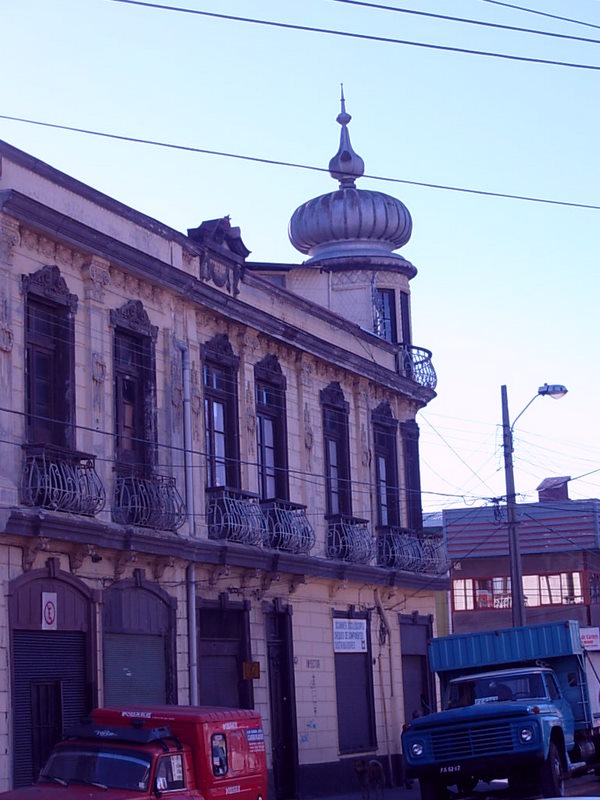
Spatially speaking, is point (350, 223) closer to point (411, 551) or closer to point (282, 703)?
point (411, 551)

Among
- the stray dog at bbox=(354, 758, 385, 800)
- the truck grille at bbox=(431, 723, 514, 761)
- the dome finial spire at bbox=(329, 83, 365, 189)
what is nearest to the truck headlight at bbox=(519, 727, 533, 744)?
the truck grille at bbox=(431, 723, 514, 761)

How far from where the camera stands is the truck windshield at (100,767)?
567 inches

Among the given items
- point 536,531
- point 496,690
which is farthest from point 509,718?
point 536,531

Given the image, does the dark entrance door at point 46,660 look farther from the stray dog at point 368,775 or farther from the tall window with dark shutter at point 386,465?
the tall window with dark shutter at point 386,465

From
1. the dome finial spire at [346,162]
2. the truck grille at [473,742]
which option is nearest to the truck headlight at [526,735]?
the truck grille at [473,742]

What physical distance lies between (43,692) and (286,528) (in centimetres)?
724

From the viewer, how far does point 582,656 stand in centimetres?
2419

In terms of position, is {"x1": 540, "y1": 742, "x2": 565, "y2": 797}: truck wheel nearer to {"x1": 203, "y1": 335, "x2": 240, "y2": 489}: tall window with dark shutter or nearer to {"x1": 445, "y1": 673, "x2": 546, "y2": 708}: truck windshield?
{"x1": 445, "y1": 673, "x2": 546, "y2": 708}: truck windshield

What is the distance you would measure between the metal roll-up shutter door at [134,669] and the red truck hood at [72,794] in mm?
6237

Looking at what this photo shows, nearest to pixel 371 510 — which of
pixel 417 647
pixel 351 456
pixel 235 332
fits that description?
pixel 351 456

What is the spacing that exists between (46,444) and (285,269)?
13.8 m

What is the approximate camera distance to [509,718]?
20.4 meters

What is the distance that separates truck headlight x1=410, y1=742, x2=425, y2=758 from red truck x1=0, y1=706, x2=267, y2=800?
188 inches

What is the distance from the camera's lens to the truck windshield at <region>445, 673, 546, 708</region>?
21969mm
